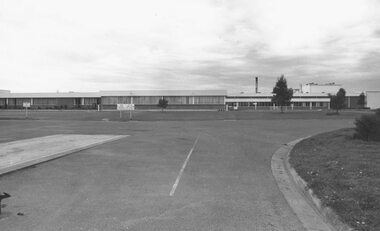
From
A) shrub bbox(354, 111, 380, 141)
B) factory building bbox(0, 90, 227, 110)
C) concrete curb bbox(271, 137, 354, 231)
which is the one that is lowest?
concrete curb bbox(271, 137, 354, 231)

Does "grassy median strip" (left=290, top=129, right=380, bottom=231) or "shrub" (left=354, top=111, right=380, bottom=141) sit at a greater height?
"shrub" (left=354, top=111, right=380, bottom=141)

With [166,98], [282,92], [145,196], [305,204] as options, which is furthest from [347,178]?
[166,98]

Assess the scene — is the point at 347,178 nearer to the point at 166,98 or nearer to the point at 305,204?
the point at 305,204

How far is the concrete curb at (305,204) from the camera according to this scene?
5648 millimetres

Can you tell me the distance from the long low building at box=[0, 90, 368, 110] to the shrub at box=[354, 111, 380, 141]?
95.1 metres

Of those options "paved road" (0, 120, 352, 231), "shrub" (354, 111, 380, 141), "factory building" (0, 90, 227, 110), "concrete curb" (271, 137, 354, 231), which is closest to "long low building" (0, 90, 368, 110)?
"factory building" (0, 90, 227, 110)

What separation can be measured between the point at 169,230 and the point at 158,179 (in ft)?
12.4

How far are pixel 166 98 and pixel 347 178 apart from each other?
356ft

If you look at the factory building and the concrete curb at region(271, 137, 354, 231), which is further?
the factory building

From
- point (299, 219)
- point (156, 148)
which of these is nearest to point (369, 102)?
point (156, 148)

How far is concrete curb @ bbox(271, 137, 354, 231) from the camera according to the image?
5648mm

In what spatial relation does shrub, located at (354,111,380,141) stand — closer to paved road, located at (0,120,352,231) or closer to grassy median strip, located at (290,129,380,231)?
grassy median strip, located at (290,129,380,231)

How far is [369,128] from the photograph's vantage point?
1515cm

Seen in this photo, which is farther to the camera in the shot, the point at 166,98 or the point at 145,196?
the point at 166,98
